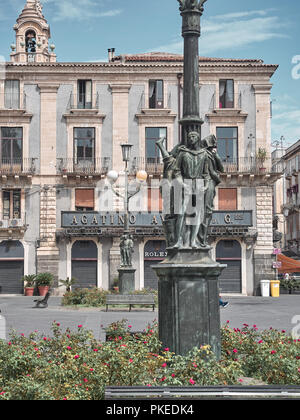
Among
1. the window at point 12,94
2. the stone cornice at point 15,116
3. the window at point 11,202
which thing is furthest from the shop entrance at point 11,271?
the window at point 12,94

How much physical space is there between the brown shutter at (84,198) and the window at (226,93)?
8.88m

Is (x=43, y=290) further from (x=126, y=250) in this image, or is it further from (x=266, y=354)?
(x=266, y=354)

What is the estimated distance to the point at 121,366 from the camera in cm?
675

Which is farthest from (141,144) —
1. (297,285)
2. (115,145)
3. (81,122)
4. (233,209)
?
(297,285)

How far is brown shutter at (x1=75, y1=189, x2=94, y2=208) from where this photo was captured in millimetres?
34375

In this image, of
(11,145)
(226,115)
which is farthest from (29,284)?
(226,115)

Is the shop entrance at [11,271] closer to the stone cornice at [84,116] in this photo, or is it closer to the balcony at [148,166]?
the stone cornice at [84,116]

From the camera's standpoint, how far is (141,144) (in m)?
34.6

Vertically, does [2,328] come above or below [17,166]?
below

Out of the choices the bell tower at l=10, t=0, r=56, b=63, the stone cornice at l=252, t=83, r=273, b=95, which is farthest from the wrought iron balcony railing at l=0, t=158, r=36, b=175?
the stone cornice at l=252, t=83, r=273, b=95

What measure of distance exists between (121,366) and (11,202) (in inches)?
1126

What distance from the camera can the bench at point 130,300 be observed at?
794 inches
